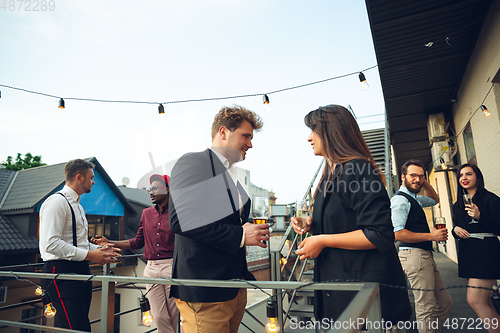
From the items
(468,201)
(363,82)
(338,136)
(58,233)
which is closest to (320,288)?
(338,136)

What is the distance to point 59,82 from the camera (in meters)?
6.74

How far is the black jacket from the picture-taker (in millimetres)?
1182

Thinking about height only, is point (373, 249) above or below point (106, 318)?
above

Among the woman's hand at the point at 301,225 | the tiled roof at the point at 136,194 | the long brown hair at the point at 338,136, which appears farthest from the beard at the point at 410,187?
the tiled roof at the point at 136,194

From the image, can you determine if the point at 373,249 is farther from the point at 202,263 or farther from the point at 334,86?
the point at 334,86

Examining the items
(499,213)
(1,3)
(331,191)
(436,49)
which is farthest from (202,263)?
(1,3)

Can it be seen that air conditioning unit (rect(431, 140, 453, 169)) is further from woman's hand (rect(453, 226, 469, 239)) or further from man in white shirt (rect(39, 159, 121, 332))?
man in white shirt (rect(39, 159, 121, 332))

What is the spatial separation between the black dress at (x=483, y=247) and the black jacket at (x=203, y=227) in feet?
7.33

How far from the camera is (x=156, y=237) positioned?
9.14 feet

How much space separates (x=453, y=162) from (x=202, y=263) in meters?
7.64

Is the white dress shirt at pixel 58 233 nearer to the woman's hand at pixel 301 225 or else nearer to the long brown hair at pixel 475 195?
the woman's hand at pixel 301 225

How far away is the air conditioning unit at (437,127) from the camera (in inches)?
267

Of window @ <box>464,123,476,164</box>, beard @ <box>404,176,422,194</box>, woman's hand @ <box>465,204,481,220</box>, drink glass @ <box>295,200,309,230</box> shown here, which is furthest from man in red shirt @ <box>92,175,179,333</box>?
window @ <box>464,123,476,164</box>

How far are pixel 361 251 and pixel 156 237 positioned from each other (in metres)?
2.13
